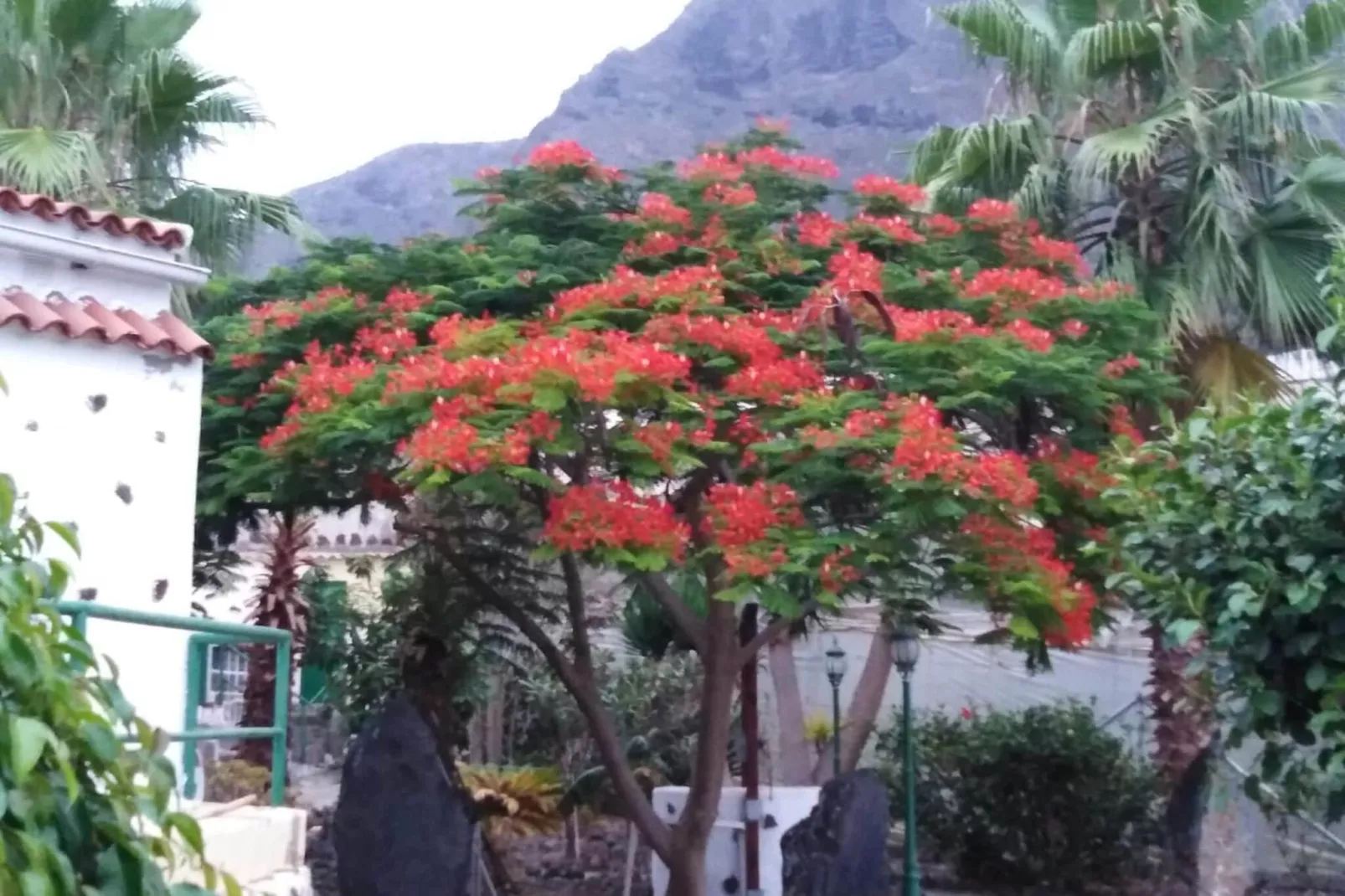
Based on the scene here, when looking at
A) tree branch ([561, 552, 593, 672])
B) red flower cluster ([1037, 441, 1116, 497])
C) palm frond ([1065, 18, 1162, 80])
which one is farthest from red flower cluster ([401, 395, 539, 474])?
palm frond ([1065, 18, 1162, 80])

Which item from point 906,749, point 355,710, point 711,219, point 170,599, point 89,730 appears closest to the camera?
point 89,730

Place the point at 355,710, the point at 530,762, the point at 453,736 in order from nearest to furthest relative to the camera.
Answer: the point at 453,736 → the point at 355,710 → the point at 530,762

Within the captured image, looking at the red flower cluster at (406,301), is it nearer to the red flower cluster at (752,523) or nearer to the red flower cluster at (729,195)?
the red flower cluster at (729,195)

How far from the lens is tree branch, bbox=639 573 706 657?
30.5ft

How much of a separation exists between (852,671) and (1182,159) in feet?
31.7

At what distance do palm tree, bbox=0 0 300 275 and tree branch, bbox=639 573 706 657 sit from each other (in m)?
4.68

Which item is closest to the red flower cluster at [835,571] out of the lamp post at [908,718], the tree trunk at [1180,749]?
the lamp post at [908,718]

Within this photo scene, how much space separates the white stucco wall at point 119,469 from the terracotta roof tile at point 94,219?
0.95ft

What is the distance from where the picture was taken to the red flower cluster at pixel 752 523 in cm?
746

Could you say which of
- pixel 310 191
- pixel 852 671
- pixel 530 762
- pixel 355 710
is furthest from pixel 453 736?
pixel 310 191

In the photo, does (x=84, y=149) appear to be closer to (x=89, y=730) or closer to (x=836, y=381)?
(x=836, y=381)

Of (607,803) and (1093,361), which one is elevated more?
(1093,361)

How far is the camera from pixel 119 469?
5750mm

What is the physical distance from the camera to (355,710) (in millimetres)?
15172
